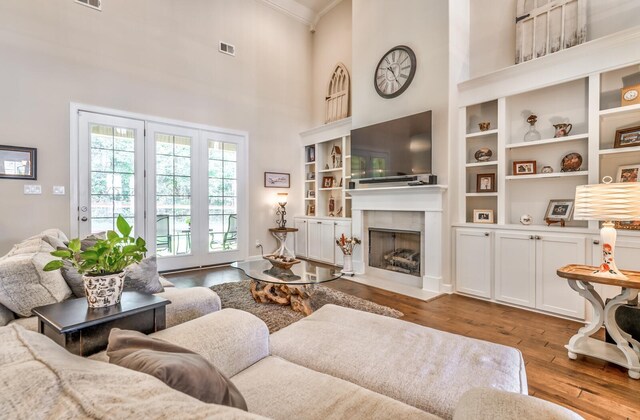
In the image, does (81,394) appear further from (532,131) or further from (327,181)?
(327,181)

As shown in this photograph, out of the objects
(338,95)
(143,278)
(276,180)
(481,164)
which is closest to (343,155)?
(338,95)

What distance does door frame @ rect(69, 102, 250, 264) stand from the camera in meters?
3.81

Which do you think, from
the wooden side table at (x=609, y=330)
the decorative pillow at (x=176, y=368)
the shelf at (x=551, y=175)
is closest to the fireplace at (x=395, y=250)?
the shelf at (x=551, y=175)

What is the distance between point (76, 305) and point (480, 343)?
1.78 meters

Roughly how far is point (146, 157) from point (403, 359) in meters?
4.50

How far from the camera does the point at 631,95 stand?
264 cm

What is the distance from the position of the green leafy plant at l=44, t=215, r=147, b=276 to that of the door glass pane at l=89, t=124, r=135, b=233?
3.42 m

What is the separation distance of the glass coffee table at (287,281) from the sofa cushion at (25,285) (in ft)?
4.97

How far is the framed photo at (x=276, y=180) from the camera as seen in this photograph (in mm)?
5688

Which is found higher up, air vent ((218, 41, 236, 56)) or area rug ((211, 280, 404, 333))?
air vent ((218, 41, 236, 56))

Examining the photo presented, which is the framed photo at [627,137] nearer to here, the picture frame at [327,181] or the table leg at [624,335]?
the table leg at [624,335]

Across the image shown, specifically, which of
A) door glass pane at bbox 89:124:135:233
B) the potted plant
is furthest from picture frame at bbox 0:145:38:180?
the potted plant

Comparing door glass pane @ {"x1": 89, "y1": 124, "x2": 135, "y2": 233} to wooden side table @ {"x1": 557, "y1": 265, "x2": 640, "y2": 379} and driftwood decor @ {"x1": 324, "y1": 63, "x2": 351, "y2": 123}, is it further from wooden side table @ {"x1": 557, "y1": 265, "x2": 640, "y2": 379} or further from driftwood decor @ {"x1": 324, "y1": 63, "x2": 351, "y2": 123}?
wooden side table @ {"x1": 557, "y1": 265, "x2": 640, "y2": 379}

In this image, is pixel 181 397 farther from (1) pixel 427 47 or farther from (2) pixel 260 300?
(1) pixel 427 47
